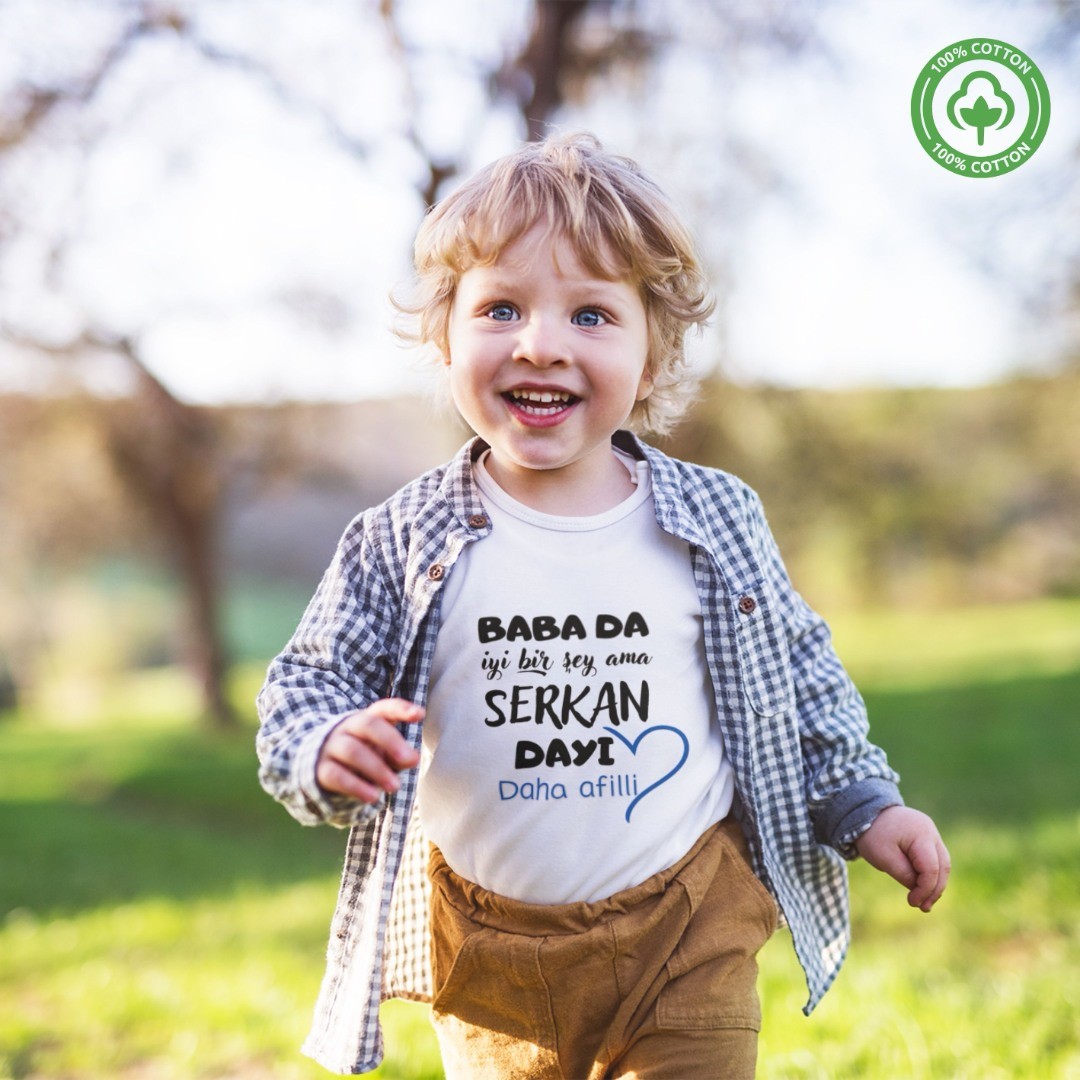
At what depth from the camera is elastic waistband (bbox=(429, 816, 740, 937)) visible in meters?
1.82

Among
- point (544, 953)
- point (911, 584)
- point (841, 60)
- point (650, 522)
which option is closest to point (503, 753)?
point (544, 953)

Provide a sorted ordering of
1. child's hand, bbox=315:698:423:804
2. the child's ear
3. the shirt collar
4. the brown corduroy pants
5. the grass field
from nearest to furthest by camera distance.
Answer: child's hand, bbox=315:698:423:804, the brown corduroy pants, the shirt collar, the child's ear, the grass field

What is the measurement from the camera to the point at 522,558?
192 centimetres

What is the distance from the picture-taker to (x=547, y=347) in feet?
5.90

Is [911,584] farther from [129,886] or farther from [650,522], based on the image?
[650,522]

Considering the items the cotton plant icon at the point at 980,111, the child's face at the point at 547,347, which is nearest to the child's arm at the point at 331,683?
the child's face at the point at 547,347

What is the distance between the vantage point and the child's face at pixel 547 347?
1.84 meters

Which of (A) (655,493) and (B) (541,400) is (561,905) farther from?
(B) (541,400)

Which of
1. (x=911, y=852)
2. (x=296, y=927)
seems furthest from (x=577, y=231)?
(x=296, y=927)

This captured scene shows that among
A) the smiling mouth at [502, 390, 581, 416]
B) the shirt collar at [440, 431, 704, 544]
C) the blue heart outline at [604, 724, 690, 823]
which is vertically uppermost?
the smiling mouth at [502, 390, 581, 416]

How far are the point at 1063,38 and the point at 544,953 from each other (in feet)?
14.7

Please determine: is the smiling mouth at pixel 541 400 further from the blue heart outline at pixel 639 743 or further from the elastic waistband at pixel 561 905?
the elastic waistband at pixel 561 905

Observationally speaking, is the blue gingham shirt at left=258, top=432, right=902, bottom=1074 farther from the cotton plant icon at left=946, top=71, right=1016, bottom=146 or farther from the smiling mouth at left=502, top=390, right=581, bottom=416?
the cotton plant icon at left=946, top=71, right=1016, bottom=146

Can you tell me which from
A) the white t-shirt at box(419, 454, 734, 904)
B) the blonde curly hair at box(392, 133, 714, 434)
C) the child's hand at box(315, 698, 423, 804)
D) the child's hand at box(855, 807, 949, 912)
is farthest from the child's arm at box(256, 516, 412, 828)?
the child's hand at box(855, 807, 949, 912)
